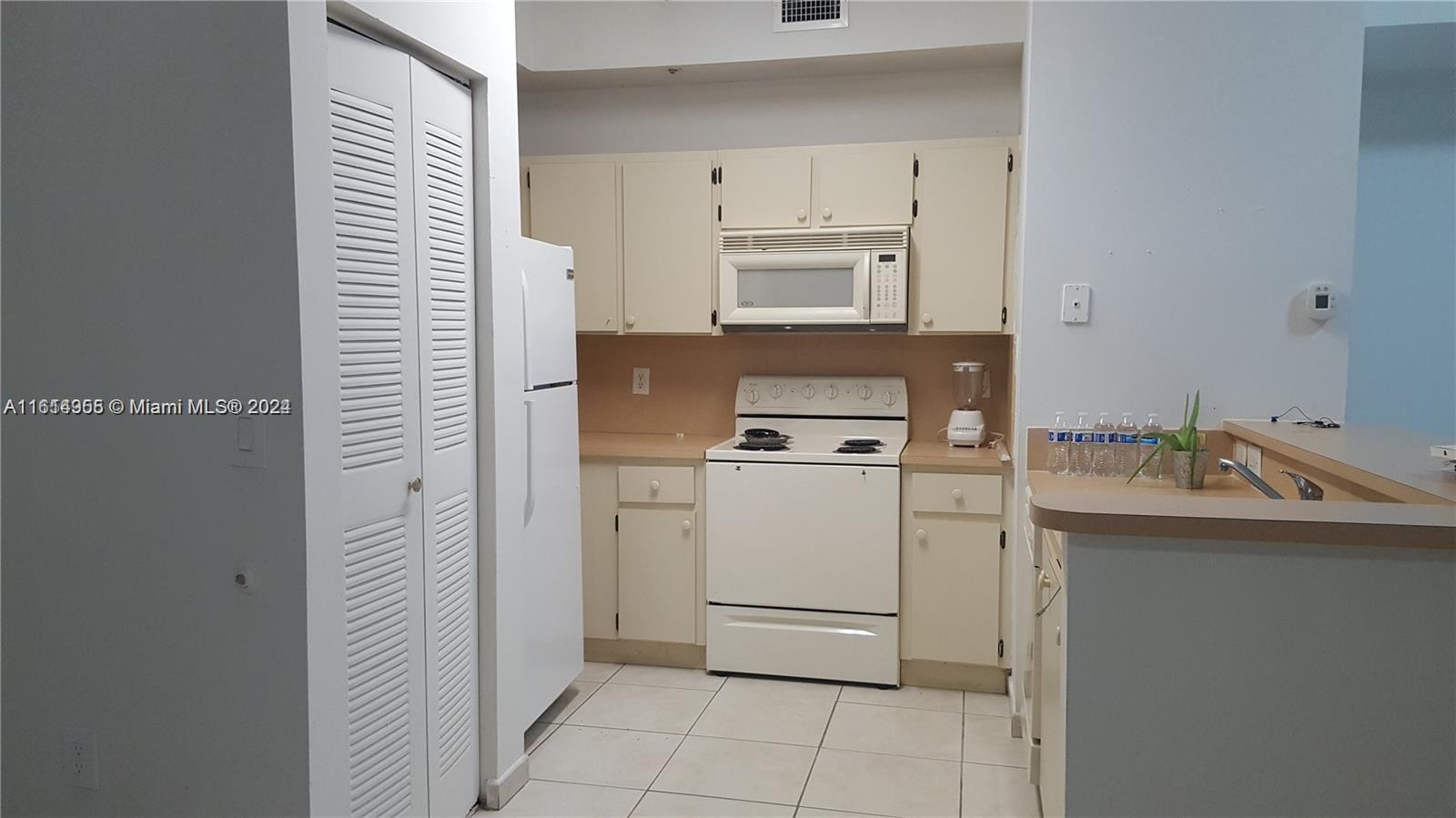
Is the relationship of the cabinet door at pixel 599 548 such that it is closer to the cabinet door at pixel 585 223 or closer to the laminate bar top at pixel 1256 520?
the cabinet door at pixel 585 223

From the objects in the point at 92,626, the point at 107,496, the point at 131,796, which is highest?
the point at 107,496

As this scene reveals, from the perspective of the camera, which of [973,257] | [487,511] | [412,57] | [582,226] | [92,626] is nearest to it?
[92,626]

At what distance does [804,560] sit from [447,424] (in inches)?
62.8

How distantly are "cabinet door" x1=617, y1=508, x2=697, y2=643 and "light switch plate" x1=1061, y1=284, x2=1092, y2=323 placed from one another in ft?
5.05

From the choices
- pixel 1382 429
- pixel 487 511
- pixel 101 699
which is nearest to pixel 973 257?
pixel 1382 429

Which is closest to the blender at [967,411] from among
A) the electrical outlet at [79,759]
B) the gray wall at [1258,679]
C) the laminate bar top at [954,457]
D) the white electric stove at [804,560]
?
the laminate bar top at [954,457]

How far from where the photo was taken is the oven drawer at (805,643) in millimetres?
3582

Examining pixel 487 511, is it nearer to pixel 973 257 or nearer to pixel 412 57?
pixel 412 57

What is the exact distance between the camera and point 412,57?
2297 millimetres

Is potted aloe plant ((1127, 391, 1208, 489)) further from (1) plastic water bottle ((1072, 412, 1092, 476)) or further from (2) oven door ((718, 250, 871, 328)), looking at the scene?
(2) oven door ((718, 250, 871, 328))

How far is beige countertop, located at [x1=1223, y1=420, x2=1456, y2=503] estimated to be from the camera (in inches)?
67.6

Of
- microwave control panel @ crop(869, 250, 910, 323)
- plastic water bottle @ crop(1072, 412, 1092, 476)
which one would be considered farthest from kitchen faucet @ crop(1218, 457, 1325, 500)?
microwave control panel @ crop(869, 250, 910, 323)

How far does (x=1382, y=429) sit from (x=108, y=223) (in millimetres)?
3100

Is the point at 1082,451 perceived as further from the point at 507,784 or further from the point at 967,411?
the point at 507,784
